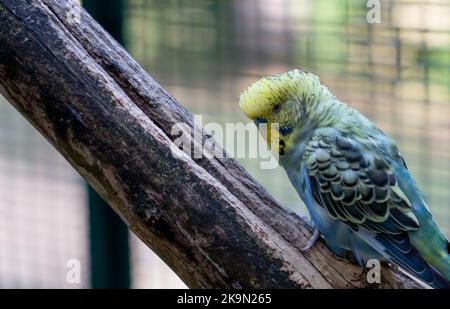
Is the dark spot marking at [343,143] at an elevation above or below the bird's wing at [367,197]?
above

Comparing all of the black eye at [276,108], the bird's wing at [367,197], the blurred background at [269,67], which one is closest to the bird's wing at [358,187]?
the bird's wing at [367,197]

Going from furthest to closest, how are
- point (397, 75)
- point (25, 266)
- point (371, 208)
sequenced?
point (25, 266), point (397, 75), point (371, 208)

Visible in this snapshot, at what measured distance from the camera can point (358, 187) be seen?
5.79 feet

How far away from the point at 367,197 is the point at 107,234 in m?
1.42

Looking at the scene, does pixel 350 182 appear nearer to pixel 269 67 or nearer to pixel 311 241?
pixel 311 241

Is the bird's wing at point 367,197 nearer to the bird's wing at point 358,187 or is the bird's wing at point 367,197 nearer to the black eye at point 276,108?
the bird's wing at point 358,187

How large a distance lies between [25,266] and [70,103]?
197 cm

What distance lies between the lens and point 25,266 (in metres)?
3.45

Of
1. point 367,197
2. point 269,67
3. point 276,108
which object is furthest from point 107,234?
point 367,197

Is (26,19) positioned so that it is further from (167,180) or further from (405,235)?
(405,235)

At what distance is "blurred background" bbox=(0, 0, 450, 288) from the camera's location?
9.00 feet

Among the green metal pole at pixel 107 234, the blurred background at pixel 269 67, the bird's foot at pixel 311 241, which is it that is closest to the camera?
the bird's foot at pixel 311 241

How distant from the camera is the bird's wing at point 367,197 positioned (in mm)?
1732
